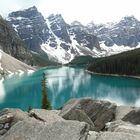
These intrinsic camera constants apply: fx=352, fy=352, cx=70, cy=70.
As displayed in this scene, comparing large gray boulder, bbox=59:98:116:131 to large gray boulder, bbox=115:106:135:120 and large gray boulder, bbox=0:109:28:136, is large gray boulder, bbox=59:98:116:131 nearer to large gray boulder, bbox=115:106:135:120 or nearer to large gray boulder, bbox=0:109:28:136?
large gray boulder, bbox=115:106:135:120

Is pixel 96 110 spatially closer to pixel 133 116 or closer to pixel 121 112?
pixel 121 112

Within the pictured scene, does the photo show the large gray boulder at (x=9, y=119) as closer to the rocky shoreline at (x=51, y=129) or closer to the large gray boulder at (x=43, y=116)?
the rocky shoreline at (x=51, y=129)

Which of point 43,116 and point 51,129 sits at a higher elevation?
point 51,129

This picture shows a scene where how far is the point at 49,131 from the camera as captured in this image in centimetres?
1822

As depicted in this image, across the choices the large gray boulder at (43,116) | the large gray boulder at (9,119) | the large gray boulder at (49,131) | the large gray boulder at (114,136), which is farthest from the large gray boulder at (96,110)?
the large gray boulder at (114,136)

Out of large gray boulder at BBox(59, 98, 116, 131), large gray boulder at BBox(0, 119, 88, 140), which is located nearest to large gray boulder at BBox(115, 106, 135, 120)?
large gray boulder at BBox(59, 98, 116, 131)

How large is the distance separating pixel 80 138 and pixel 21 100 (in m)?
107

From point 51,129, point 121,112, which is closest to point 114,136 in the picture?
point 51,129

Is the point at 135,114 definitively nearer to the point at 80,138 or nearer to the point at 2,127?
the point at 2,127

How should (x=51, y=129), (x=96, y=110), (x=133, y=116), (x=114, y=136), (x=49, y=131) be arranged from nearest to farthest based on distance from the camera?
(x=114, y=136)
(x=49, y=131)
(x=51, y=129)
(x=133, y=116)
(x=96, y=110)

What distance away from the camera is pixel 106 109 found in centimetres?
3831

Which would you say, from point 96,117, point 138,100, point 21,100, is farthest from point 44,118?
point 21,100

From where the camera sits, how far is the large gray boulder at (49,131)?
17.3 m

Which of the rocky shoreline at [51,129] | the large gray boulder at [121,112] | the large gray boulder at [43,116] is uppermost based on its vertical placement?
the rocky shoreline at [51,129]
